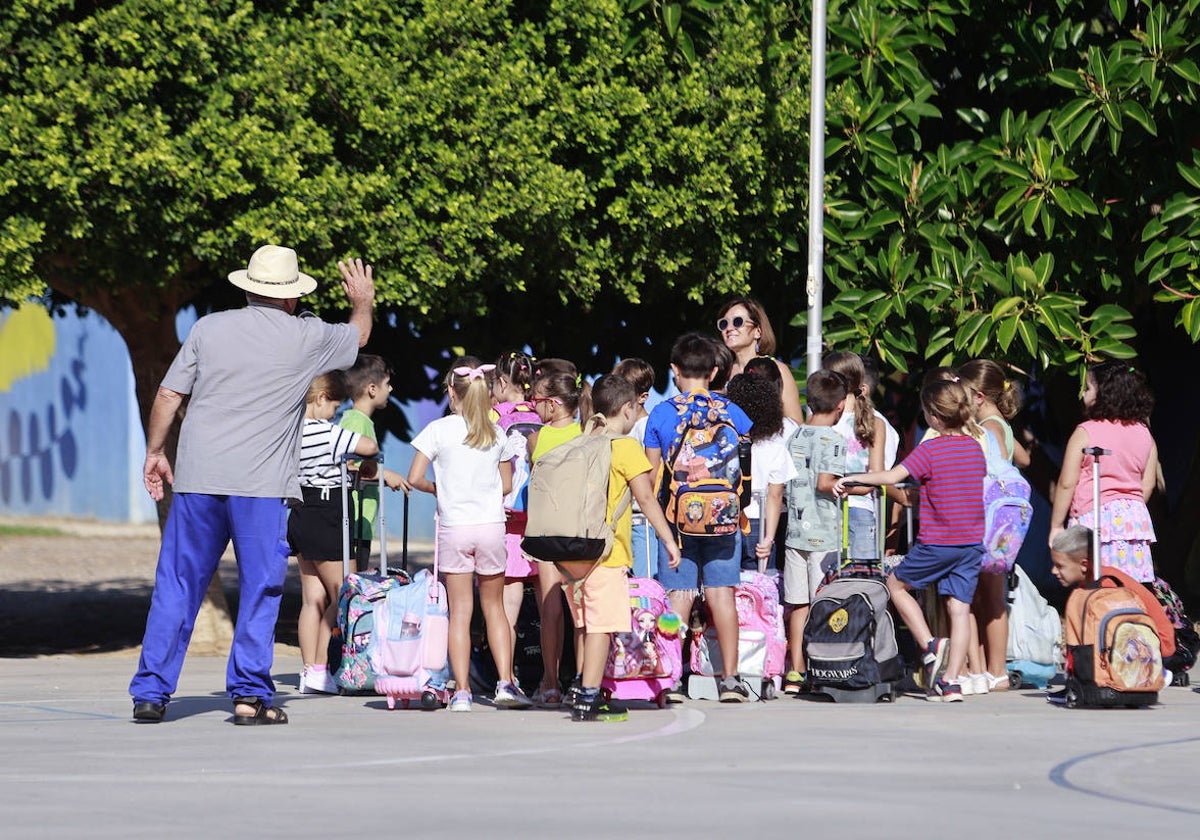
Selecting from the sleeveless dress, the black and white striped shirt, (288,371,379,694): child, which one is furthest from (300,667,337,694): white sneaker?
the sleeveless dress

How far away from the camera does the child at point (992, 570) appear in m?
9.66

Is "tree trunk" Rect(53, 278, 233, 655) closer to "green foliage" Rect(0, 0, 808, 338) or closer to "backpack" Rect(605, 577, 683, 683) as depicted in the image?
"green foliage" Rect(0, 0, 808, 338)

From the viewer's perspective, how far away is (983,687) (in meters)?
9.50

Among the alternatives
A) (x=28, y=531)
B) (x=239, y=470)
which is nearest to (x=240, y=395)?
(x=239, y=470)

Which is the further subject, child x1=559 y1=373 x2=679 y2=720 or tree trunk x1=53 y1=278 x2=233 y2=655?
tree trunk x1=53 y1=278 x2=233 y2=655

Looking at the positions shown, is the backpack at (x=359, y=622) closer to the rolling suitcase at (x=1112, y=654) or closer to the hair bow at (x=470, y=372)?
the hair bow at (x=470, y=372)

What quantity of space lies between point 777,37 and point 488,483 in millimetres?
4834

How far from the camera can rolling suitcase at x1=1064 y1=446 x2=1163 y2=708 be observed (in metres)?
8.66

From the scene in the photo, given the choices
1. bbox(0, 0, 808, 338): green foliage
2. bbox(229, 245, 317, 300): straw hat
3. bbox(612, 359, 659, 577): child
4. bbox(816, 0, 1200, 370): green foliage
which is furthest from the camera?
bbox(816, 0, 1200, 370): green foliage

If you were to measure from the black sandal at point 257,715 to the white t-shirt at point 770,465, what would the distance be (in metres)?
2.59

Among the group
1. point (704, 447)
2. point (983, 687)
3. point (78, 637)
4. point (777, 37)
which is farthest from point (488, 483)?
point (78, 637)

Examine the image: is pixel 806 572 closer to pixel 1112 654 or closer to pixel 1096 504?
pixel 1096 504

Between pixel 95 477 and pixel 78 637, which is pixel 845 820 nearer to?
pixel 78 637

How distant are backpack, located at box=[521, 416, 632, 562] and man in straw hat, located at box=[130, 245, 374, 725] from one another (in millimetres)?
1074
